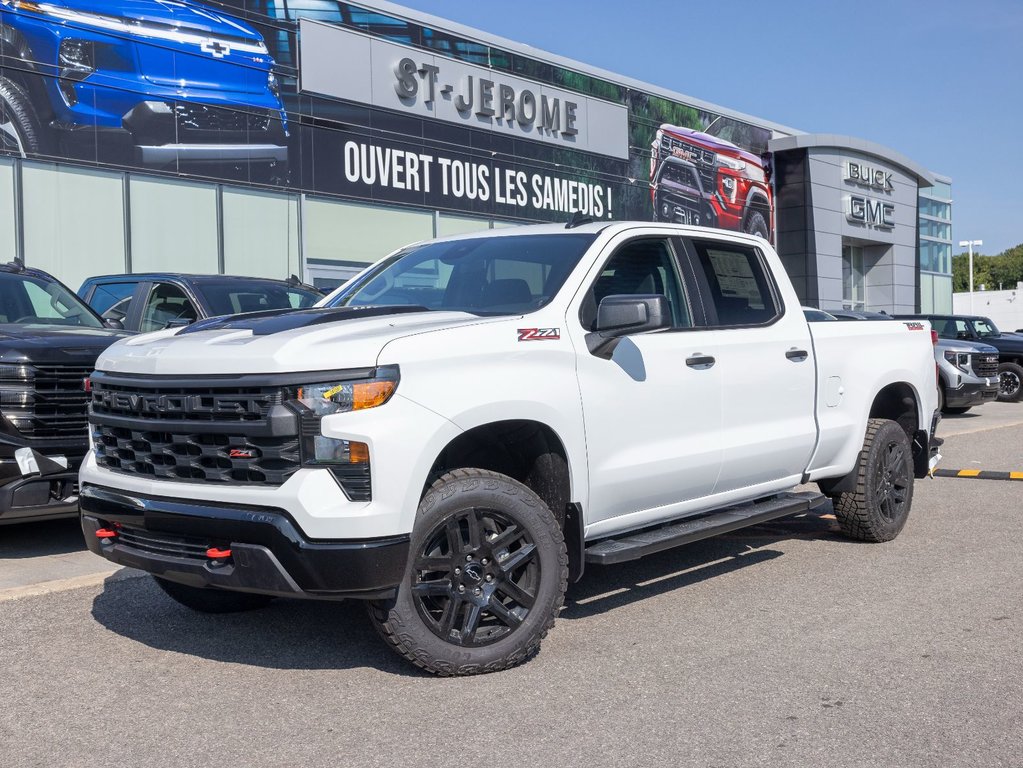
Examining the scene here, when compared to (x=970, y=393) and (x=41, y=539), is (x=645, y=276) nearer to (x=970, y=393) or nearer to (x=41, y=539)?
(x=41, y=539)

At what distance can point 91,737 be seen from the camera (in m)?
3.86

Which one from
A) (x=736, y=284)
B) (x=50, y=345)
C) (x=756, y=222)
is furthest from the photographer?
(x=756, y=222)

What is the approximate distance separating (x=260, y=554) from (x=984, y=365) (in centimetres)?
1618

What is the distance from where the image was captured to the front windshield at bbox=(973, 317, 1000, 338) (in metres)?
21.3

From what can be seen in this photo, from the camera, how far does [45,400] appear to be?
6.54 m

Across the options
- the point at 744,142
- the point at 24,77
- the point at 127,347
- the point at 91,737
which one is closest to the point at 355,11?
the point at 24,77

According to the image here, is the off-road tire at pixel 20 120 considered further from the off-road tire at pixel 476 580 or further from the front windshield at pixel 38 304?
the off-road tire at pixel 476 580

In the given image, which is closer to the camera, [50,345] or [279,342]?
[279,342]

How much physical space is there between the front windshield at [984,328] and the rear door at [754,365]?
16371 mm

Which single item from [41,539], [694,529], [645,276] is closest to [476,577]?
[694,529]

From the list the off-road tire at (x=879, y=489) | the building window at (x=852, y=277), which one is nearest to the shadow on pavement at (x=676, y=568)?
the off-road tire at (x=879, y=489)

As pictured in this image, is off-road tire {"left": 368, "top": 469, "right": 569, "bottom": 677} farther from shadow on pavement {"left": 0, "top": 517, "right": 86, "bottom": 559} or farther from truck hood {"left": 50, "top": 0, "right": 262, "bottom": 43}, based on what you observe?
truck hood {"left": 50, "top": 0, "right": 262, "bottom": 43}

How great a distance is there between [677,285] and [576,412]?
4.35 ft

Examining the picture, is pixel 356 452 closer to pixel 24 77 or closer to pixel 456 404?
pixel 456 404
